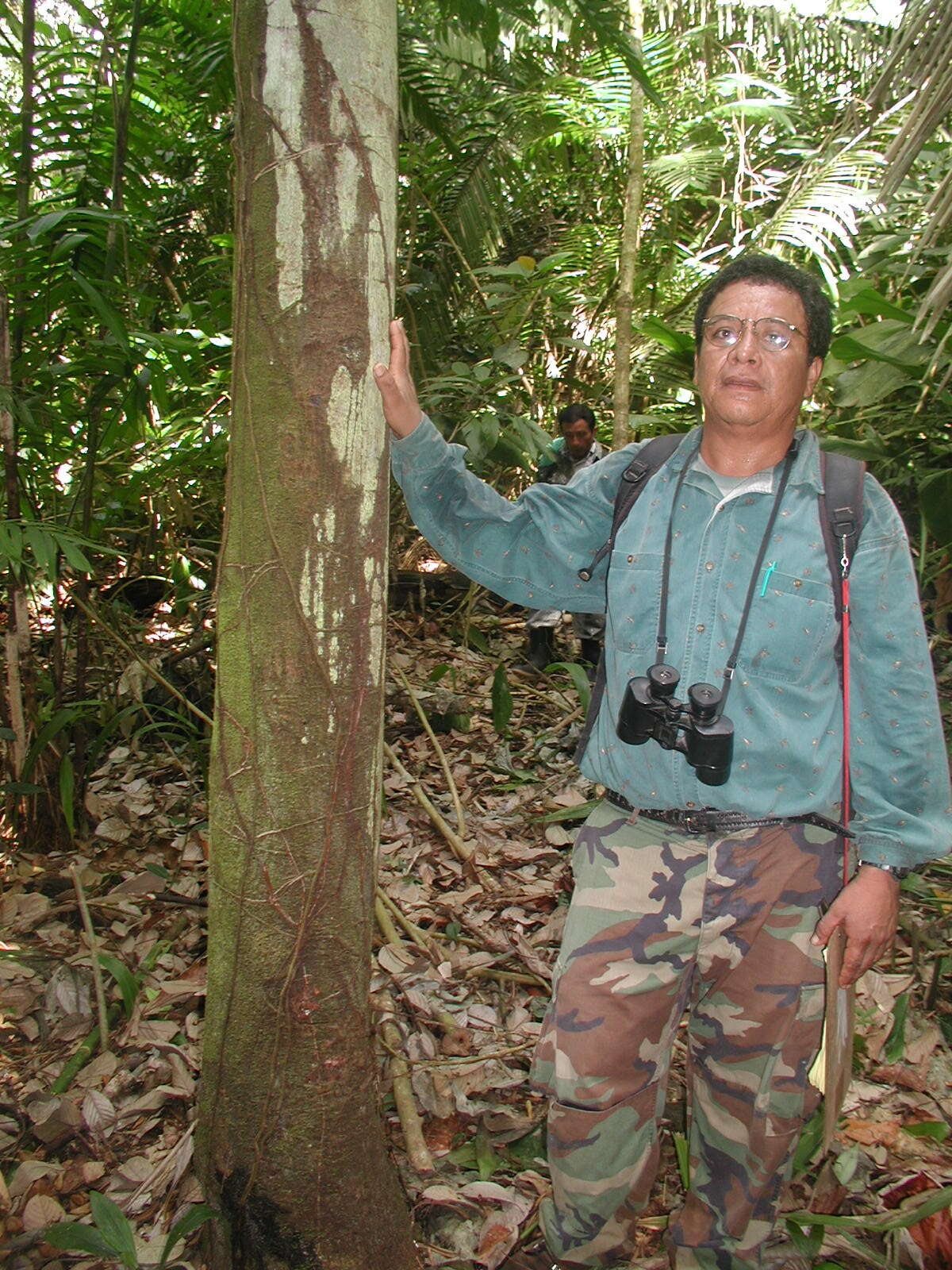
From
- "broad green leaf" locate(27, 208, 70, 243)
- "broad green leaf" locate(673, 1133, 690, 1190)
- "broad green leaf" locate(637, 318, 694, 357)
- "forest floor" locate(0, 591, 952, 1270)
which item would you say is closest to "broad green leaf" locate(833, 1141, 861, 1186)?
"forest floor" locate(0, 591, 952, 1270)

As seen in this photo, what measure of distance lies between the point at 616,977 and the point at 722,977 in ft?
0.76

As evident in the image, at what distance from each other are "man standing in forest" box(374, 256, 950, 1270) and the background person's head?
4.61 meters

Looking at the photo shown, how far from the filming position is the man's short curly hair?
6.39 ft

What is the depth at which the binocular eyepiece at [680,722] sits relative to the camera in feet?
5.91

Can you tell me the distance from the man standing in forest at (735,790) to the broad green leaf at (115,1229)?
0.83m

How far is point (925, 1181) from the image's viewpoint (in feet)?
7.98

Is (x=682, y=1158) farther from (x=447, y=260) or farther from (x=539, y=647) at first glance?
(x=447, y=260)

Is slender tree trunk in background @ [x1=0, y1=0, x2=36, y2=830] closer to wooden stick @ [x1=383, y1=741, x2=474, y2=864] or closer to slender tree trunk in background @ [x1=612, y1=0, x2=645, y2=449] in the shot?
wooden stick @ [x1=383, y1=741, x2=474, y2=864]

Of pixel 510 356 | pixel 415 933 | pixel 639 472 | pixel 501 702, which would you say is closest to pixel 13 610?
pixel 415 933

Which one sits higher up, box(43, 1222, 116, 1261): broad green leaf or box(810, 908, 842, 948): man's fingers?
box(810, 908, 842, 948): man's fingers

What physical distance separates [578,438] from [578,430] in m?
0.05

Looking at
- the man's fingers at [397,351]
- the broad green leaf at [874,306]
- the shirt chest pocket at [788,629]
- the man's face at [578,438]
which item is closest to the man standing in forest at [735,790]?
the shirt chest pocket at [788,629]

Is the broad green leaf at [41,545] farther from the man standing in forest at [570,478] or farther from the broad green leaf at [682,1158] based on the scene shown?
the man standing in forest at [570,478]

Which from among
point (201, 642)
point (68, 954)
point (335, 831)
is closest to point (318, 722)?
point (335, 831)
